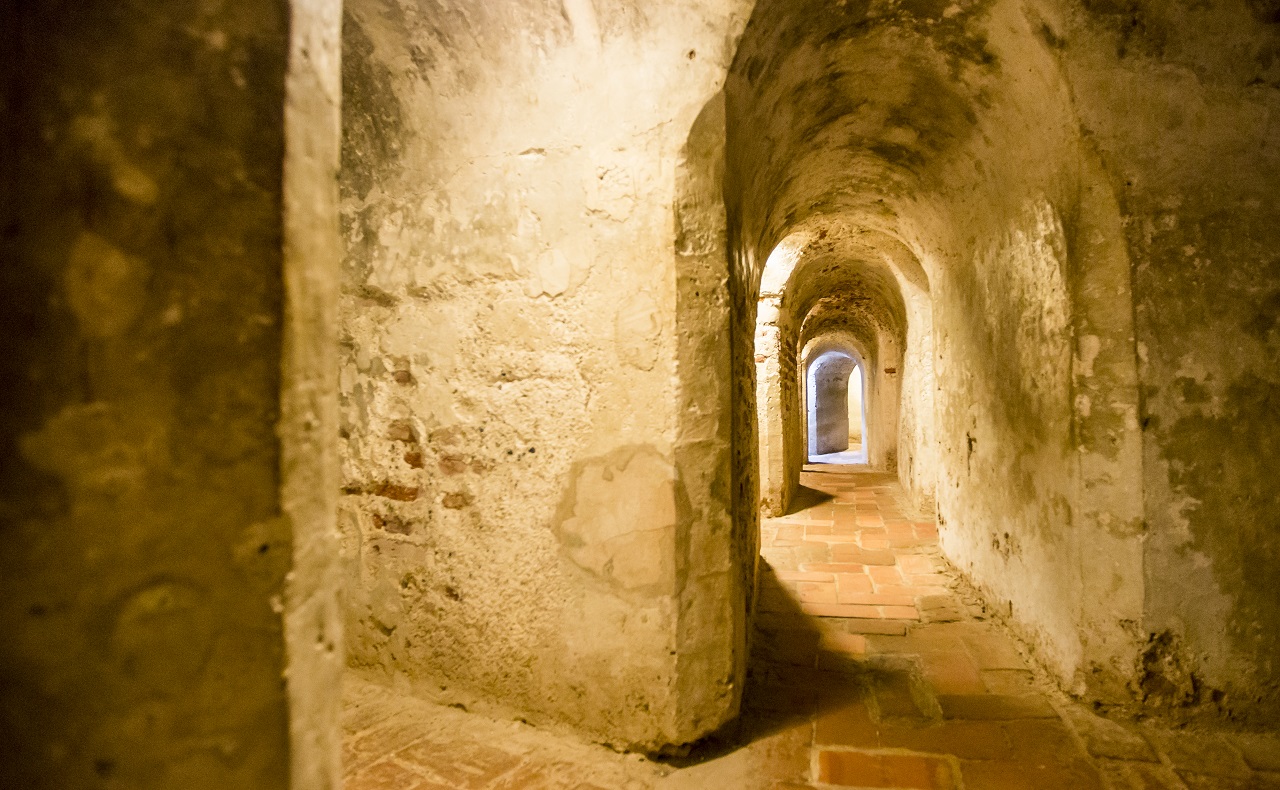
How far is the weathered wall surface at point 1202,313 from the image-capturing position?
223 centimetres

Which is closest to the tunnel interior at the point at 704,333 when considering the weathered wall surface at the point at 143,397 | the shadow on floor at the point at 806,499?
the weathered wall surface at the point at 143,397

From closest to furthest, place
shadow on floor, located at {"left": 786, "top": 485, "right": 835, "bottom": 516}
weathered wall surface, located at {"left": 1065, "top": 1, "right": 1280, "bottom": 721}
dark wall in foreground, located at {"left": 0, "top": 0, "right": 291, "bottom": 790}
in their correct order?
dark wall in foreground, located at {"left": 0, "top": 0, "right": 291, "bottom": 790} < weathered wall surface, located at {"left": 1065, "top": 1, "right": 1280, "bottom": 721} < shadow on floor, located at {"left": 786, "top": 485, "right": 835, "bottom": 516}

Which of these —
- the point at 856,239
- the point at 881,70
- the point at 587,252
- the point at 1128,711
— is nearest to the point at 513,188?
the point at 587,252

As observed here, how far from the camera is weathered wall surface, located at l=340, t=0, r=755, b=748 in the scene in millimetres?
2102

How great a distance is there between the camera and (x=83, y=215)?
2.14 ft

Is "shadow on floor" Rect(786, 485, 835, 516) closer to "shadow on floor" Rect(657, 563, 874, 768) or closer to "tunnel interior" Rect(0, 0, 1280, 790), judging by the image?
"shadow on floor" Rect(657, 563, 874, 768)

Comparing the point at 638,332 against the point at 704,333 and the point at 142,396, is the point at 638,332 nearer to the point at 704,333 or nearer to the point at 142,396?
the point at 704,333

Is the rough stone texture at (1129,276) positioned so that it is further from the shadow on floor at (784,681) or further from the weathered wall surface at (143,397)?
the weathered wall surface at (143,397)

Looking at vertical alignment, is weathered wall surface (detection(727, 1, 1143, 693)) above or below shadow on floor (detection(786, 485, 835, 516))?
above

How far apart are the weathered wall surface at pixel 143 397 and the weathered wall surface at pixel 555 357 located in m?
1.44

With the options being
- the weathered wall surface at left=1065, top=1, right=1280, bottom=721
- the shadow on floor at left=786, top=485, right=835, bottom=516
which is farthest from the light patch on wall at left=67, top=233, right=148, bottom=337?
the shadow on floor at left=786, top=485, right=835, bottom=516

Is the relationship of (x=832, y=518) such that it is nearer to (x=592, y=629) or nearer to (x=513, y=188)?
(x=592, y=629)

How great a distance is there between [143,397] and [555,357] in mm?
1578

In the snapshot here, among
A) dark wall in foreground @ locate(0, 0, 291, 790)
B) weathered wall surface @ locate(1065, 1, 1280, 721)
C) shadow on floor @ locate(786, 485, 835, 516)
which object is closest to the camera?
dark wall in foreground @ locate(0, 0, 291, 790)
